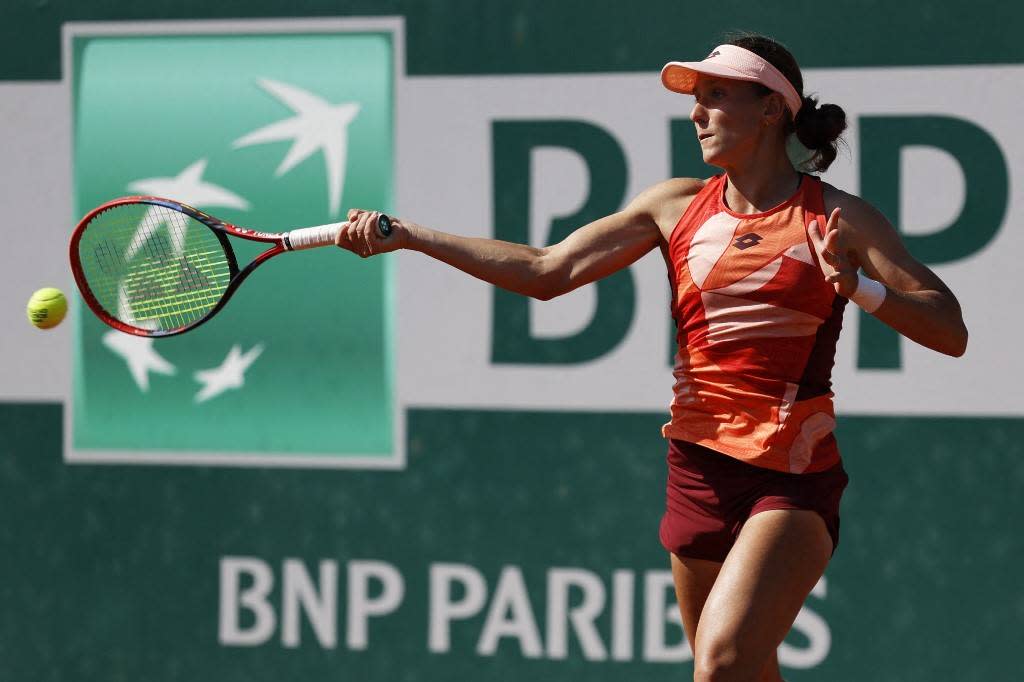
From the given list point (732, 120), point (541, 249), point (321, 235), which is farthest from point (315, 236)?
point (732, 120)

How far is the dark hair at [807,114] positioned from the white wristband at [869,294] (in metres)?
0.34

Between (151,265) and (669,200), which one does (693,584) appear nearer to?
(669,200)

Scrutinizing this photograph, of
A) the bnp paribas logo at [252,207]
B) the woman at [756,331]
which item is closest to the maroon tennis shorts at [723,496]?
the woman at [756,331]

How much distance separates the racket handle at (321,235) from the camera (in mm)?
2775

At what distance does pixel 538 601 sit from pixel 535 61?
1522 millimetres

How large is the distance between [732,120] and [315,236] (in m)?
0.89

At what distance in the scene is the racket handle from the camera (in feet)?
9.11

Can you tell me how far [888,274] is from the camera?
250 cm

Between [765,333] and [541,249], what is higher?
[541,249]

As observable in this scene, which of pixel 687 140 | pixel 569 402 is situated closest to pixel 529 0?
pixel 687 140

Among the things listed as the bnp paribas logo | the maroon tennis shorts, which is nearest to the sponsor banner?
the bnp paribas logo

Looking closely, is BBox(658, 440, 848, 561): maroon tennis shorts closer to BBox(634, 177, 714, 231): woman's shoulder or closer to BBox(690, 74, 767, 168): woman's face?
BBox(634, 177, 714, 231): woman's shoulder

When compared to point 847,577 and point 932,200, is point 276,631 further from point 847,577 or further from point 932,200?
point 932,200

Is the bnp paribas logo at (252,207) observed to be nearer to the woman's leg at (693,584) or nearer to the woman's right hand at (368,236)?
the woman's right hand at (368,236)
